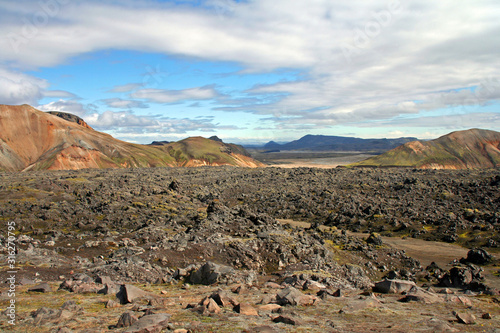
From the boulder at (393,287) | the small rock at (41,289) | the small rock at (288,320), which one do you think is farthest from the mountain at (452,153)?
the small rock at (41,289)

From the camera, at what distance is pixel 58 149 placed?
100 m

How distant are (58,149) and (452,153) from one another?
133 metres

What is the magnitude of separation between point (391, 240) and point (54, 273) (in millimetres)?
26507

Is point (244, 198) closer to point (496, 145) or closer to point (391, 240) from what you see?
point (391, 240)

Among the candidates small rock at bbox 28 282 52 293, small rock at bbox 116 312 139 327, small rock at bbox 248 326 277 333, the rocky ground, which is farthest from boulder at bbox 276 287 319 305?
small rock at bbox 28 282 52 293

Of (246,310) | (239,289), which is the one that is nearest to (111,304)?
(246,310)

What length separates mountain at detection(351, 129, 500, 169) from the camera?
110562 mm

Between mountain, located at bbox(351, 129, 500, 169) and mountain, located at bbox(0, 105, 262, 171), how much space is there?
66735 mm

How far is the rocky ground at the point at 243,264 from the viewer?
33.4ft

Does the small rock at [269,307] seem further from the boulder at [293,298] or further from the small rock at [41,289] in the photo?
the small rock at [41,289]

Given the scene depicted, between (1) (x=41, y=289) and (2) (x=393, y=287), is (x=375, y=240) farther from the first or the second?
(1) (x=41, y=289)

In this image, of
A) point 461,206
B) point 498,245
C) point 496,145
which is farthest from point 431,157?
point 498,245

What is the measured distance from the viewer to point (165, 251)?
18.7 meters

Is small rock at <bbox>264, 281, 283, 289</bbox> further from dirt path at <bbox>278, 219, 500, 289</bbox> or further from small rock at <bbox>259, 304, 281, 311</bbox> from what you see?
dirt path at <bbox>278, 219, 500, 289</bbox>
